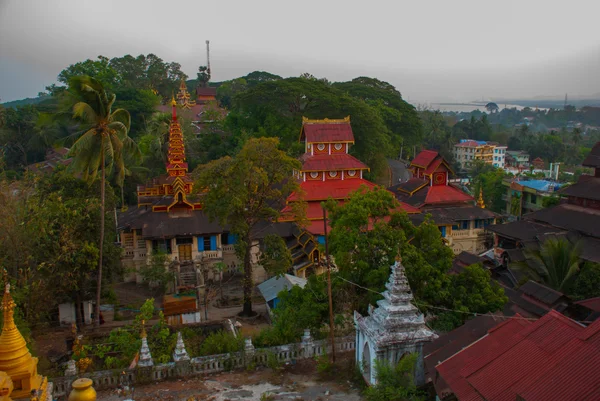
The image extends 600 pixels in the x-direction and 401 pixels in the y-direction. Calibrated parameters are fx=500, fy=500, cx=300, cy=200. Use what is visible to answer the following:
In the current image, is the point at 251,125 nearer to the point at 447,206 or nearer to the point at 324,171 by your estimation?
the point at 324,171

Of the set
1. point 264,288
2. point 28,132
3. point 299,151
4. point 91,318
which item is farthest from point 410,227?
point 28,132

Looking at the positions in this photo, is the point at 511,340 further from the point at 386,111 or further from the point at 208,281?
the point at 386,111

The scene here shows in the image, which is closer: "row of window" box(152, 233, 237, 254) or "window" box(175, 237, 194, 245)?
Result: "row of window" box(152, 233, 237, 254)

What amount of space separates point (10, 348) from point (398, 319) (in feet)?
27.8

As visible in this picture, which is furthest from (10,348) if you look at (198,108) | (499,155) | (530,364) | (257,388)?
(499,155)

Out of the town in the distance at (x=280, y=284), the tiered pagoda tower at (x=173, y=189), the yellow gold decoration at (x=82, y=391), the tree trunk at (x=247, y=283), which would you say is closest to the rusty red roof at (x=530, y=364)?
the town in the distance at (x=280, y=284)

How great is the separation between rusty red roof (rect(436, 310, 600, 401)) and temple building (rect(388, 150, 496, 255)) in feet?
59.0

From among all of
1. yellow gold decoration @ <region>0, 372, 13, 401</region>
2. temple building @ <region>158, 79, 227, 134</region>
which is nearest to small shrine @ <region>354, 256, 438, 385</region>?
yellow gold decoration @ <region>0, 372, 13, 401</region>

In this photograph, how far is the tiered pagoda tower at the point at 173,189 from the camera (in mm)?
25344

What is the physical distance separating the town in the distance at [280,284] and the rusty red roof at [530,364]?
0.12ft

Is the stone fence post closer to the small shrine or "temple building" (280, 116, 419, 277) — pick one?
the small shrine

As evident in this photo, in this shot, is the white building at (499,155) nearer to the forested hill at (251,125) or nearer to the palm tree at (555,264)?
the forested hill at (251,125)

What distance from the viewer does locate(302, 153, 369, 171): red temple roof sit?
28250 millimetres

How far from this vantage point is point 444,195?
97.7 feet
